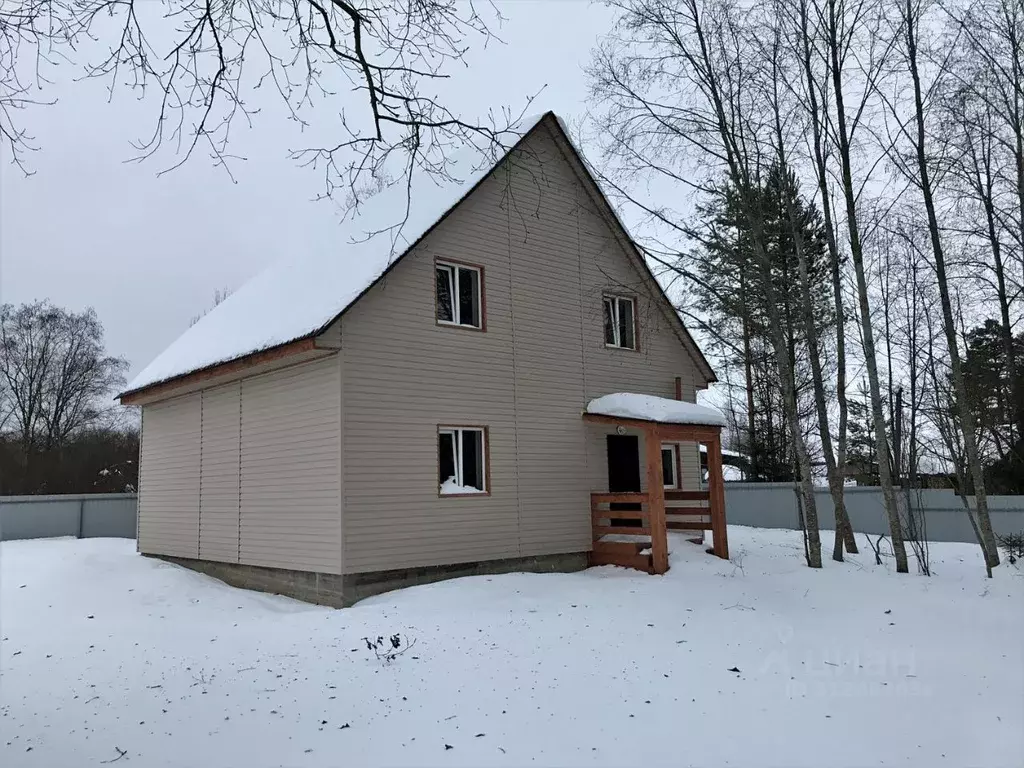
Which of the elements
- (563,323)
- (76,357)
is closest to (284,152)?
(563,323)

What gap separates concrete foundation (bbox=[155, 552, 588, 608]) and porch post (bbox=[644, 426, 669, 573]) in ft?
5.50

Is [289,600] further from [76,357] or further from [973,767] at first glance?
[76,357]

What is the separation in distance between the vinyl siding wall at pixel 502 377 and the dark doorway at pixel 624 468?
41 cm

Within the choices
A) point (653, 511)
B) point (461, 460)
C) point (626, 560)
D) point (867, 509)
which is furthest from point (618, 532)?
point (867, 509)

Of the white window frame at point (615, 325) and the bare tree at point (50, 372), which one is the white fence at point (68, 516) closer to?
the white window frame at point (615, 325)

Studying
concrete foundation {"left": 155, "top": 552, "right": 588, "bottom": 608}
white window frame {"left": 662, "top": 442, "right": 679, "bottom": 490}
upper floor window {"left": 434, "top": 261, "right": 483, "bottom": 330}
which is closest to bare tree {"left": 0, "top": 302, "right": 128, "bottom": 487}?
concrete foundation {"left": 155, "top": 552, "right": 588, "bottom": 608}

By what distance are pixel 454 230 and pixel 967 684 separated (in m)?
8.69

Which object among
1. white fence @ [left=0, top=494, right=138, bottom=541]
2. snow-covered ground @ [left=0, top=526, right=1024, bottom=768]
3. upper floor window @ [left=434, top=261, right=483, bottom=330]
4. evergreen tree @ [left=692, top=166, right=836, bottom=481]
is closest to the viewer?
snow-covered ground @ [left=0, top=526, right=1024, bottom=768]

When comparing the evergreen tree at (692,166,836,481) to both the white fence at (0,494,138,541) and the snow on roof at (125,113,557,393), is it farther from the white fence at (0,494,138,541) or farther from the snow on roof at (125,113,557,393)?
the white fence at (0,494,138,541)

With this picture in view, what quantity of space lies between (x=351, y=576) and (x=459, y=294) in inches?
180

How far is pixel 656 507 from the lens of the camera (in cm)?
1142

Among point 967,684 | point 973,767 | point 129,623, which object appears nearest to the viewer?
point 973,767

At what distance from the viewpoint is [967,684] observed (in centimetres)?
697

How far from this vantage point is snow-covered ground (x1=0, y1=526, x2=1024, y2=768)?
547 centimetres
